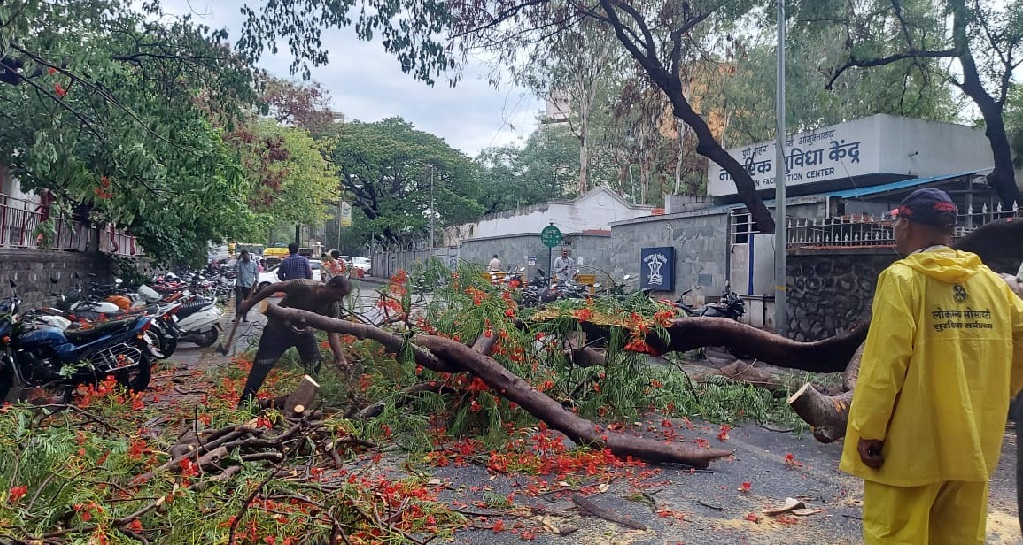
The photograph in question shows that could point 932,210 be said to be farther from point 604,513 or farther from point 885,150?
point 885,150

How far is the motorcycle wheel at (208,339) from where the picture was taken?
1134 centimetres

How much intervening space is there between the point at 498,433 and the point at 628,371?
1.36m

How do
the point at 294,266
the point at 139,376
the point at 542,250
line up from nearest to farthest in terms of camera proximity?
the point at 139,376, the point at 294,266, the point at 542,250

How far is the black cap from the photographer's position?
2785mm

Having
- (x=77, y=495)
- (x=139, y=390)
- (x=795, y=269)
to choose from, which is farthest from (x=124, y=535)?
(x=795, y=269)

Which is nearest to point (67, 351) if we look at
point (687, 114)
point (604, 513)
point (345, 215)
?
point (604, 513)

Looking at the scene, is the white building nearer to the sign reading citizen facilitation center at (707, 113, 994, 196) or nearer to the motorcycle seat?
the sign reading citizen facilitation center at (707, 113, 994, 196)

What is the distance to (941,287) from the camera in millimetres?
2672

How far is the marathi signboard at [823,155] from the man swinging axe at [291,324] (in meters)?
14.0

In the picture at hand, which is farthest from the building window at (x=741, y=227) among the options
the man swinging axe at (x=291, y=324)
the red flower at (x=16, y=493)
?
the red flower at (x=16, y=493)

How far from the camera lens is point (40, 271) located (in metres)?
11.6

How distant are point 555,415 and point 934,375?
2.89m

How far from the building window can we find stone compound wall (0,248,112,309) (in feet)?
44.8

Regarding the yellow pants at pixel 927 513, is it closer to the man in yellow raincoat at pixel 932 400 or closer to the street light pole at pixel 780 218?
the man in yellow raincoat at pixel 932 400
